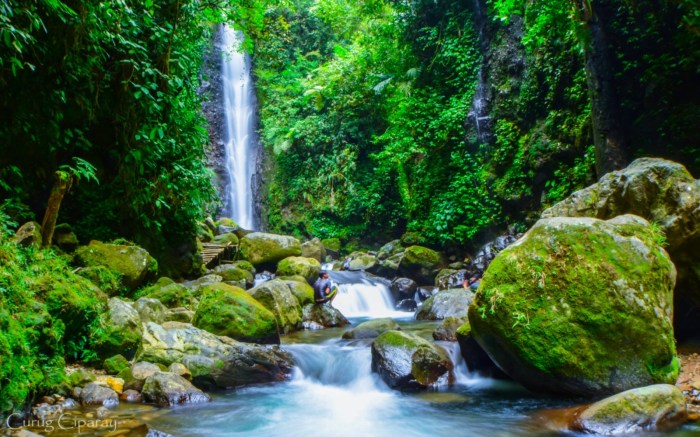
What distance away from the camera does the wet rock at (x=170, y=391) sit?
16.5 ft

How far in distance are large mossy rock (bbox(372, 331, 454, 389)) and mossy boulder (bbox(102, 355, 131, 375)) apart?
3212 millimetres

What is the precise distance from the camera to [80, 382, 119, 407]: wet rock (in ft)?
15.3

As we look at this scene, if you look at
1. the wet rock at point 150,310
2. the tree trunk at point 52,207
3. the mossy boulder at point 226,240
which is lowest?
the wet rock at point 150,310

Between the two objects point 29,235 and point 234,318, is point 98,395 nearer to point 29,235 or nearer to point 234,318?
point 234,318

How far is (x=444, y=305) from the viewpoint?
34.6 feet

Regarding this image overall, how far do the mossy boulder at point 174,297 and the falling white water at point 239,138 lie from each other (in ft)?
46.8

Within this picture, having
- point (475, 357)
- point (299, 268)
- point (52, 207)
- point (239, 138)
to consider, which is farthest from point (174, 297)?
point (239, 138)

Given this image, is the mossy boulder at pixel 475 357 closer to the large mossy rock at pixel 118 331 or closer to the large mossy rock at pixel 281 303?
the large mossy rock at pixel 281 303

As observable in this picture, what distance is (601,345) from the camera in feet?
15.5

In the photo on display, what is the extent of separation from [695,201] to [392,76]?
13789 millimetres

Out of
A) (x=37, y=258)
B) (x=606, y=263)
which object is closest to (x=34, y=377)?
(x=37, y=258)

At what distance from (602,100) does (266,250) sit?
10033mm

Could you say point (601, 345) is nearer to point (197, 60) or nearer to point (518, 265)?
point (518, 265)

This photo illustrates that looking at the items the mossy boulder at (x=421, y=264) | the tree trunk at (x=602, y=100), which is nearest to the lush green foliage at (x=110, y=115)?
the mossy boulder at (x=421, y=264)
